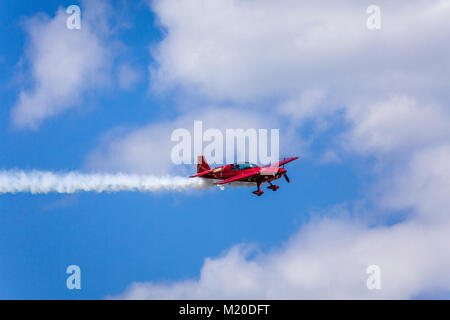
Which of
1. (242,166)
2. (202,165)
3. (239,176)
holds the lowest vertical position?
(239,176)

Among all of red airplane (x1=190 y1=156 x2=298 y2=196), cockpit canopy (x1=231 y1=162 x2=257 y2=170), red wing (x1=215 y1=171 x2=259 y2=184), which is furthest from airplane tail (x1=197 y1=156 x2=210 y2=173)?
red wing (x1=215 y1=171 x2=259 y2=184)

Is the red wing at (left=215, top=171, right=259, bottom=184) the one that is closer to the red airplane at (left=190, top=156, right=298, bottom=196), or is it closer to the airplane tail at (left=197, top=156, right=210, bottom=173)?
the red airplane at (left=190, top=156, right=298, bottom=196)

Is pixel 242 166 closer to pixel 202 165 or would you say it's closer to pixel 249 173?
pixel 249 173

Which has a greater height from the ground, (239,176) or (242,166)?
(242,166)

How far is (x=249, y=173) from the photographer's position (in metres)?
101

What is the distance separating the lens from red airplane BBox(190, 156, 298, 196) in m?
99.8

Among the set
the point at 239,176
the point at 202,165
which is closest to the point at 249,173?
the point at 239,176

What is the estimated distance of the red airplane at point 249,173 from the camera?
3930 inches

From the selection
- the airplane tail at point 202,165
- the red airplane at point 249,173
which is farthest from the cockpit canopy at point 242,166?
the airplane tail at point 202,165

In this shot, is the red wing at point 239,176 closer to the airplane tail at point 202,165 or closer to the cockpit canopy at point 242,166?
the cockpit canopy at point 242,166

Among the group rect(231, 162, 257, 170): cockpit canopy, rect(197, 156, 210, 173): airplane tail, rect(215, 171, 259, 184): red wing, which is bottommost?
rect(215, 171, 259, 184): red wing
